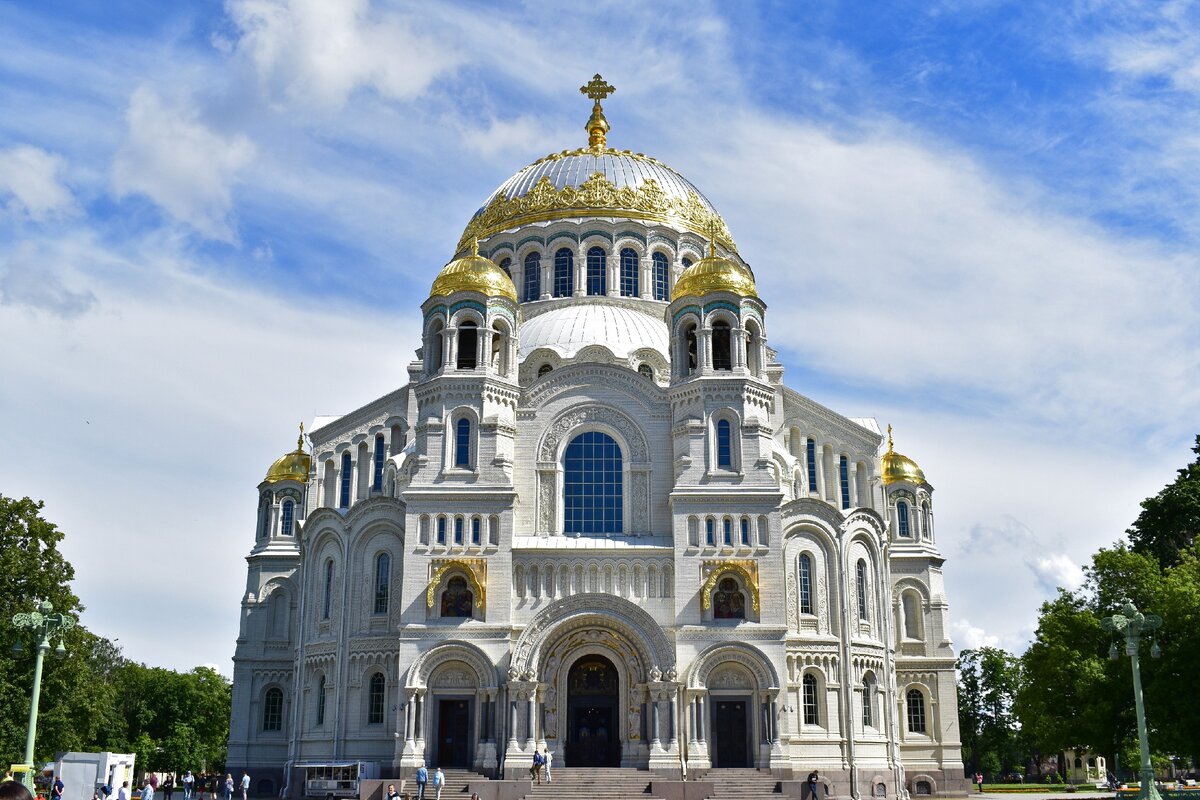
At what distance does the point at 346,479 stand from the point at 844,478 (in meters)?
19.8

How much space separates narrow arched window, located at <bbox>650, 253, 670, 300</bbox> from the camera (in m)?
50.8

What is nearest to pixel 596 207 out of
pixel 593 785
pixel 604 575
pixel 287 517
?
pixel 287 517

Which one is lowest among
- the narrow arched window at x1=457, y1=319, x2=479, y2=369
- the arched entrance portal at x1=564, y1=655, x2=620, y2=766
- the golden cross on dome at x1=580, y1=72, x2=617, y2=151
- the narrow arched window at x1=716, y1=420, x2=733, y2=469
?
the arched entrance portal at x1=564, y1=655, x2=620, y2=766

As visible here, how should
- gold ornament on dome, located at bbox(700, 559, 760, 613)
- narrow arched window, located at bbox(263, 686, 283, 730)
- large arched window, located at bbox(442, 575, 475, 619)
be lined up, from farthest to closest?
narrow arched window, located at bbox(263, 686, 283, 730) → large arched window, located at bbox(442, 575, 475, 619) → gold ornament on dome, located at bbox(700, 559, 760, 613)

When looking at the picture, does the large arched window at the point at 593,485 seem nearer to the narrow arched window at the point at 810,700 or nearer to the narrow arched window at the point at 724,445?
the narrow arched window at the point at 724,445

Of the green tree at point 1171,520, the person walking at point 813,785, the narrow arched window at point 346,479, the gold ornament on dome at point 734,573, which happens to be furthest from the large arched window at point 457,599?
the green tree at point 1171,520

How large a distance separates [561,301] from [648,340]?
196 inches

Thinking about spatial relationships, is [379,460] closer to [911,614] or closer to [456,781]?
[456,781]

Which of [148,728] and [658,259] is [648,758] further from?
[148,728]

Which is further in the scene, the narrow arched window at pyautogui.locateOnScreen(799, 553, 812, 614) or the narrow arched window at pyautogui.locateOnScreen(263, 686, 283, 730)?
the narrow arched window at pyautogui.locateOnScreen(263, 686, 283, 730)

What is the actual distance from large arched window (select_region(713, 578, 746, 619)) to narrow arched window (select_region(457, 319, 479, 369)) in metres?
11.3

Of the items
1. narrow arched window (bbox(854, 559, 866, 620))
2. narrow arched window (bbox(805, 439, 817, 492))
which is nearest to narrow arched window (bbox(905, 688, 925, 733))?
narrow arched window (bbox(854, 559, 866, 620))

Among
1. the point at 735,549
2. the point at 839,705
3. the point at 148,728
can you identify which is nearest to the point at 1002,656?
the point at 839,705

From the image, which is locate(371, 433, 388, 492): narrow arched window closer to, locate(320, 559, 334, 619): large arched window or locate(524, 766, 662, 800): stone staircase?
locate(320, 559, 334, 619): large arched window
